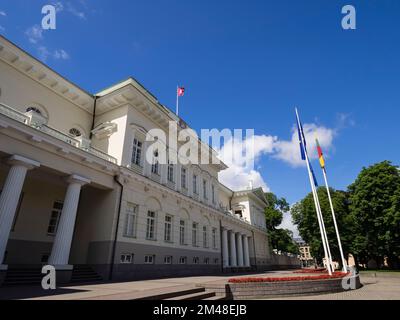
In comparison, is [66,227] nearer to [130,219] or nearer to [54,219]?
[54,219]

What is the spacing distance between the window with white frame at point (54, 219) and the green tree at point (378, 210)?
34.1 meters

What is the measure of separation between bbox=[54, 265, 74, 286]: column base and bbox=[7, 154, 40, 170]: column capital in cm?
473

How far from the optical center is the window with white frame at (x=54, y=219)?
15492 millimetres

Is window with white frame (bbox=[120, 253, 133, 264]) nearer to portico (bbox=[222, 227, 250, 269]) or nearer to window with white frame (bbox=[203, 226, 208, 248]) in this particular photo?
window with white frame (bbox=[203, 226, 208, 248])

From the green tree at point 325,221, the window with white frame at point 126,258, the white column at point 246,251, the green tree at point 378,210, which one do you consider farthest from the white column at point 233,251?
the window with white frame at point 126,258

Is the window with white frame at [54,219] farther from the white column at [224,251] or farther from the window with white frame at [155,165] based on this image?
the white column at [224,251]

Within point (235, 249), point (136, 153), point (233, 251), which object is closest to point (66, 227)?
point (136, 153)

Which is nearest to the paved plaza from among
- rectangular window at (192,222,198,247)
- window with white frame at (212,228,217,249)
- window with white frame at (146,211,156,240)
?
window with white frame at (146,211,156,240)

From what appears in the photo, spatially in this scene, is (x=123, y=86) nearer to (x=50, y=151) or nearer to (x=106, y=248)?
(x=50, y=151)

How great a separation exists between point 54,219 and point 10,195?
593cm

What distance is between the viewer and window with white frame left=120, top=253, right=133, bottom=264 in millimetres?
15545

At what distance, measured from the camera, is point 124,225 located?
16.1 metres
